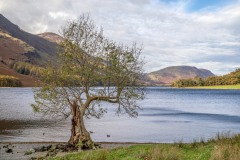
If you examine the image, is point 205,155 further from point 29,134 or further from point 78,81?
point 29,134

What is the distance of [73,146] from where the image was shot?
108ft

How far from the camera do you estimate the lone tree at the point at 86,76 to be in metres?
33.4

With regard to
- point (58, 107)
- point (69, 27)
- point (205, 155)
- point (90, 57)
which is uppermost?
point (69, 27)

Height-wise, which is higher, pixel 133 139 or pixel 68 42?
pixel 68 42

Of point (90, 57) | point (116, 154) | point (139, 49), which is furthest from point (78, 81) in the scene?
point (116, 154)

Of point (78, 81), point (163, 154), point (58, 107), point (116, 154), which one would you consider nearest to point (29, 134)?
point (58, 107)

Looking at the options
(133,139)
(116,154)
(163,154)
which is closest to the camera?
(163,154)

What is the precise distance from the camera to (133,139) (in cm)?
4638

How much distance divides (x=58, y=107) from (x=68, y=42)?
7.70 metres

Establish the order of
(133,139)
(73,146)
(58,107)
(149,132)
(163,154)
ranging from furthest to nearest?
(149,132)
(133,139)
(58,107)
(73,146)
(163,154)

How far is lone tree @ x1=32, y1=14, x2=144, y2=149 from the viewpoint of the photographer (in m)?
33.4

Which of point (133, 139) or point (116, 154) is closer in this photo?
point (116, 154)

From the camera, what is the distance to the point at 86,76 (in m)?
33.4

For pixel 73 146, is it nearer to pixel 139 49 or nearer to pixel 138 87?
pixel 138 87
